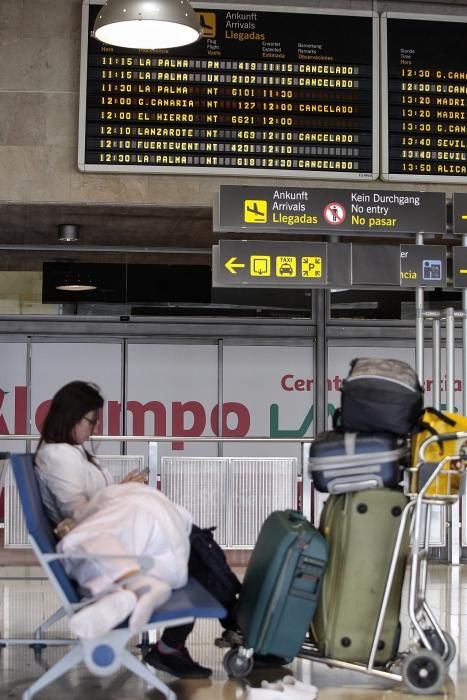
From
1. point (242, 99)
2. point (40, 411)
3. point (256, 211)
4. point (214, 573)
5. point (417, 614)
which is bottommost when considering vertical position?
point (417, 614)

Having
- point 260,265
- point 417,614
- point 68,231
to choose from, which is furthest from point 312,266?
point 417,614

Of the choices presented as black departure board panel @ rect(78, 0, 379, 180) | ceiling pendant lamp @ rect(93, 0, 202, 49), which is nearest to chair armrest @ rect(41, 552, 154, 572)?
ceiling pendant lamp @ rect(93, 0, 202, 49)

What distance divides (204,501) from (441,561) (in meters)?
2.13

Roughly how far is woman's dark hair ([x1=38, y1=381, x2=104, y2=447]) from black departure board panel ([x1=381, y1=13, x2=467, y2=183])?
4209 millimetres

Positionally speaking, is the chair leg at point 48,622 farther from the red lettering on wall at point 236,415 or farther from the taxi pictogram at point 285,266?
the red lettering on wall at point 236,415

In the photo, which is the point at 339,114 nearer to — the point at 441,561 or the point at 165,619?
the point at 441,561

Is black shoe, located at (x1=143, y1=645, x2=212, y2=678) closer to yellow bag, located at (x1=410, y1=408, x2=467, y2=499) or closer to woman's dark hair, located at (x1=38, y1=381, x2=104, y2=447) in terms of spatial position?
woman's dark hair, located at (x1=38, y1=381, x2=104, y2=447)

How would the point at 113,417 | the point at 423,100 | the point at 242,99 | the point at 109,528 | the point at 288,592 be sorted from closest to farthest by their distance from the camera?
the point at 109,528 → the point at 288,592 → the point at 242,99 → the point at 423,100 → the point at 113,417

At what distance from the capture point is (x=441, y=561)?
8.70 metres

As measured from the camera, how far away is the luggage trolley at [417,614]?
4.48 meters

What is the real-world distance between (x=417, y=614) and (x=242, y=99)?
4513mm

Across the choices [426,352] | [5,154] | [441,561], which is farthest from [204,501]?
[426,352]

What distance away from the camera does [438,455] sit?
4.62 m

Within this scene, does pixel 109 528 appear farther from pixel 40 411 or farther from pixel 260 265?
pixel 40 411
